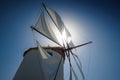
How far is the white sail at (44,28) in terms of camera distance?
1681 cm

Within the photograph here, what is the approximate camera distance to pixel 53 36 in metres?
17.3

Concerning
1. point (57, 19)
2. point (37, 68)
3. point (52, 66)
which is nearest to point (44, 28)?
point (57, 19)

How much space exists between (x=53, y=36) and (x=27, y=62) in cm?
346

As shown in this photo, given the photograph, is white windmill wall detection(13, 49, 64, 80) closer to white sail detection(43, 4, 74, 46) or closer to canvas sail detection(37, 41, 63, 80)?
canvas sail detection(37, 41, 63, 80)

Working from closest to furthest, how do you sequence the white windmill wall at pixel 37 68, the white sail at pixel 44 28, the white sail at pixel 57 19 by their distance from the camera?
the white windmill wall at pixel 37 68 < the white sail at pixel 44 28 < the white sail at pixel 57 19

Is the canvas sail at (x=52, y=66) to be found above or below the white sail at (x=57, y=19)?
below

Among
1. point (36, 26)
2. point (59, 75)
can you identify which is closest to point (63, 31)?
point (36, 26)

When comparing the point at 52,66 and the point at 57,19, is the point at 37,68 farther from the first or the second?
the point at 57,19

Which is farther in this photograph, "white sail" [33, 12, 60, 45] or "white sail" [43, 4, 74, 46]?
"white sail" [43, 4, 74, 46]

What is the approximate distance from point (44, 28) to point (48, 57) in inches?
139

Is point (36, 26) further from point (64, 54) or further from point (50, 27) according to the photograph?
point (64, 54)

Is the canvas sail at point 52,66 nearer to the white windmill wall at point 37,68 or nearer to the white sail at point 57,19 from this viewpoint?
the white windmill wall at point 37,68

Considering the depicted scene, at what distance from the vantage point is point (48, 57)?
14.6 metres

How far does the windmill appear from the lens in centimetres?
1515
